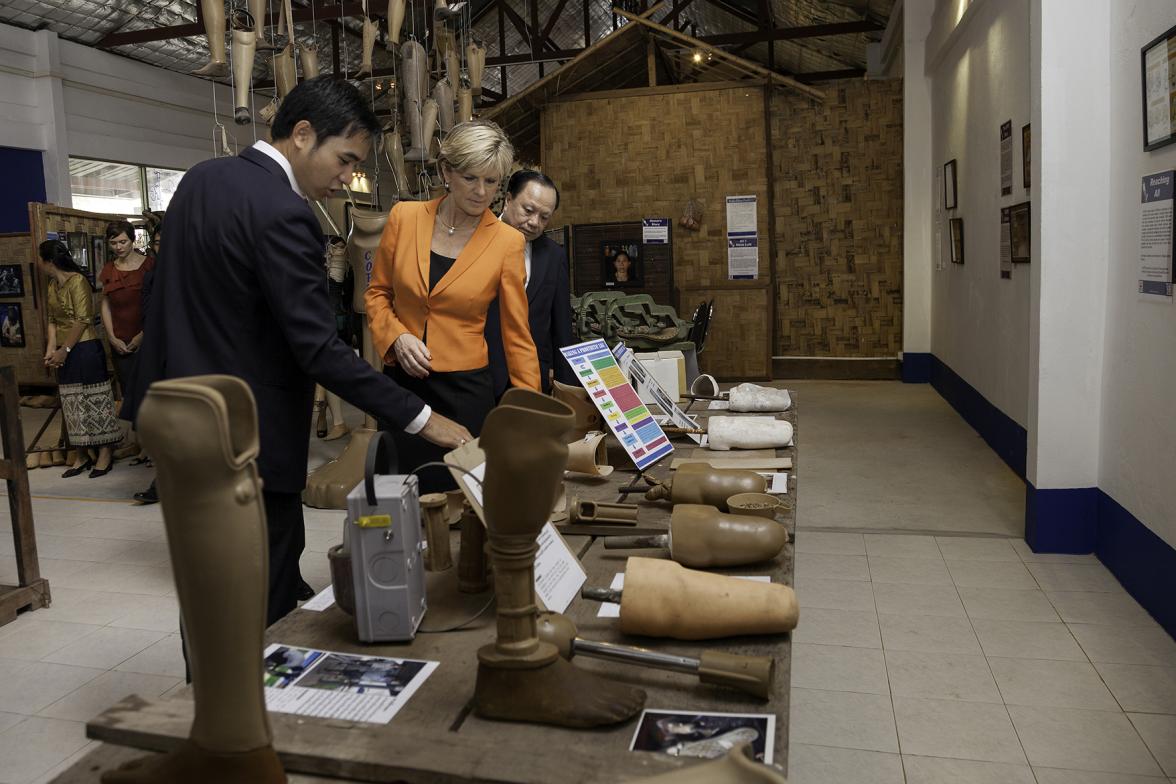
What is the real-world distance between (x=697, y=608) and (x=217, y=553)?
2.49ft

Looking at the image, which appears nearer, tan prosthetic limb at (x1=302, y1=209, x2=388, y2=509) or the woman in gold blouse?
tan prosthetic limb at (x1=302, y1=209, x2=388, y2=509)

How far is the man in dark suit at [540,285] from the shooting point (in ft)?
9.70

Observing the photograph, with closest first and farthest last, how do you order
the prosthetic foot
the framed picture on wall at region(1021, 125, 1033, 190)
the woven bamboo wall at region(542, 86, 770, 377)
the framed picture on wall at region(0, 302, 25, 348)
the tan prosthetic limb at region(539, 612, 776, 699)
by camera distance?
1. the tan prosthetic limb at region(539, 612, 776, 699)
2. the prosthetic foot
3. the framed picture on wall at region(1021, 125, 1033, 190)
4. the framed picture on wall at region(0, 302, 25, 348)
5. the woven bamboo wall at region(542, 86, 770, 377)

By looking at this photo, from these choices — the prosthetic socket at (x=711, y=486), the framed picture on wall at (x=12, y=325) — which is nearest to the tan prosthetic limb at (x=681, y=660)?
the prosthetic socket at (x=711, y=486)

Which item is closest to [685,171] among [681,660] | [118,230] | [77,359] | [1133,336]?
[118,230]

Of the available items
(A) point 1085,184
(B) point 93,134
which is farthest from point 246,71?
(B) point 93,134

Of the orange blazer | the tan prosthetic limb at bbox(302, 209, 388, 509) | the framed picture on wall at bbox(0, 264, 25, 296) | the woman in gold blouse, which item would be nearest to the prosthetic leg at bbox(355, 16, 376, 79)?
the tan prosthetic limb at bbox(302, 209, 388, 509)

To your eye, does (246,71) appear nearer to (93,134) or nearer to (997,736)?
(997,736)

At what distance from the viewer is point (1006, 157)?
20.3ft

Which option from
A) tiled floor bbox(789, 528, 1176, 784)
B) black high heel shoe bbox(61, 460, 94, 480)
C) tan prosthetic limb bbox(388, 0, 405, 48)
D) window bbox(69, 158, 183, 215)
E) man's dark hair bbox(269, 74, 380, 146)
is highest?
window bbox(69, 158, 183, 215)

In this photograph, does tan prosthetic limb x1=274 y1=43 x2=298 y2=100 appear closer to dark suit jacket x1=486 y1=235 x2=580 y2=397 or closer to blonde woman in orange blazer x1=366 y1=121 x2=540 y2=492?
dark suit jacket x1=486 y1=235 x2=580 y2=397

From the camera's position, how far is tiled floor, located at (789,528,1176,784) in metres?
2.61

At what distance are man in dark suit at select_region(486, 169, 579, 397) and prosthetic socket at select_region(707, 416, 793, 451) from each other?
0.69 m

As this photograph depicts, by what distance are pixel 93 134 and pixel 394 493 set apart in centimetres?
1381
